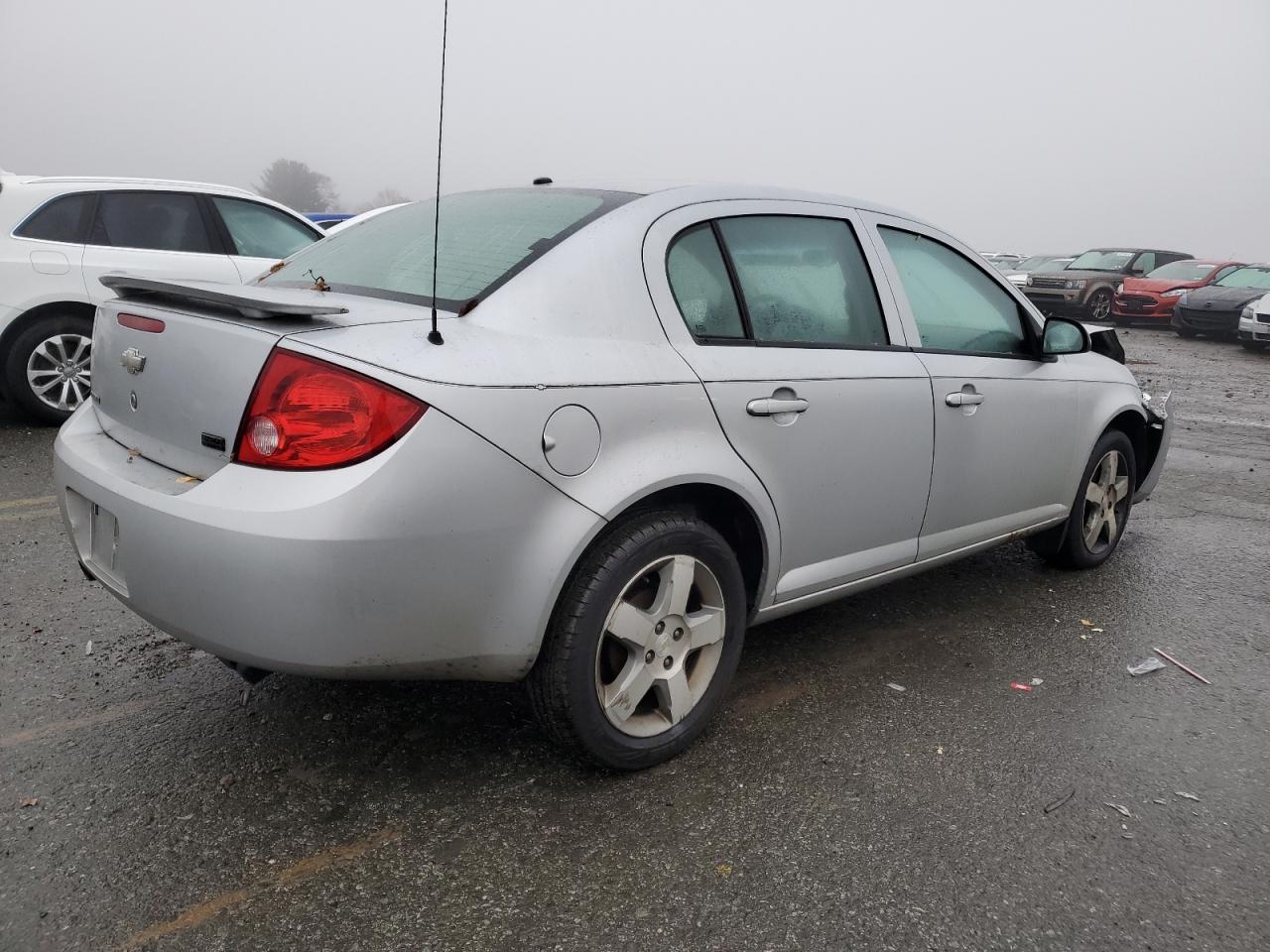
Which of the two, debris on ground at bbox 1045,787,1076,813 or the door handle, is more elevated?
the door handle

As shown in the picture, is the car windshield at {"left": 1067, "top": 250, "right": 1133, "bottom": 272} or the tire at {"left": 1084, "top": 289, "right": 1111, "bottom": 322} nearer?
the tire at {"left": 1084, "top": 289, "right": 1111, "bottom": 322}

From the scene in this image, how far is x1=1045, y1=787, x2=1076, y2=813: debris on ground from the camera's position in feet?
8.50

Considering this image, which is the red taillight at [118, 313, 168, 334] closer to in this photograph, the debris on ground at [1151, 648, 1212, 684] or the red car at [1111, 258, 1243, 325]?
the debris on ground at [1151, 648, 1212, 684]

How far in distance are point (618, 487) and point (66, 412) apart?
5.71 meters

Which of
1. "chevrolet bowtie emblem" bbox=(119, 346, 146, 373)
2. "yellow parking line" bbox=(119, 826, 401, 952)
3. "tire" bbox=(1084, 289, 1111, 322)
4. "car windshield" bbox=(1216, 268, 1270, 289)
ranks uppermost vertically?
"chevrolet bowtie emblem" bbox=(119, 346, 146, 373)

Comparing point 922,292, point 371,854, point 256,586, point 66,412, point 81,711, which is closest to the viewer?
point 256,586

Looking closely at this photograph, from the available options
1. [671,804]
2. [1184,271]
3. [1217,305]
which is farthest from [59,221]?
[1184,271]

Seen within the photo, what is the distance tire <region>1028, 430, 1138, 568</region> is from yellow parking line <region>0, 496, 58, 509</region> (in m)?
4.67

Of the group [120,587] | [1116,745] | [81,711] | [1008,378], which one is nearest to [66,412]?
[81,711]

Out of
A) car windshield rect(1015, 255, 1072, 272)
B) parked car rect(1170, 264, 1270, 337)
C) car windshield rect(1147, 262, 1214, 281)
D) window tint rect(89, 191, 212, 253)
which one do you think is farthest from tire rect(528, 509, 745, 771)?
car windshield rect(1015, 255, 1072, 272)

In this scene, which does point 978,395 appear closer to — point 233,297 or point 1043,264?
point 233,297

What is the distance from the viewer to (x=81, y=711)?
2.90 m

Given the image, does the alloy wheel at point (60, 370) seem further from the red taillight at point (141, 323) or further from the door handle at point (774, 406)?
the door handle at point (774, 406)

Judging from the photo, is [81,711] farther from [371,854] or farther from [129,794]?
[371,854]
